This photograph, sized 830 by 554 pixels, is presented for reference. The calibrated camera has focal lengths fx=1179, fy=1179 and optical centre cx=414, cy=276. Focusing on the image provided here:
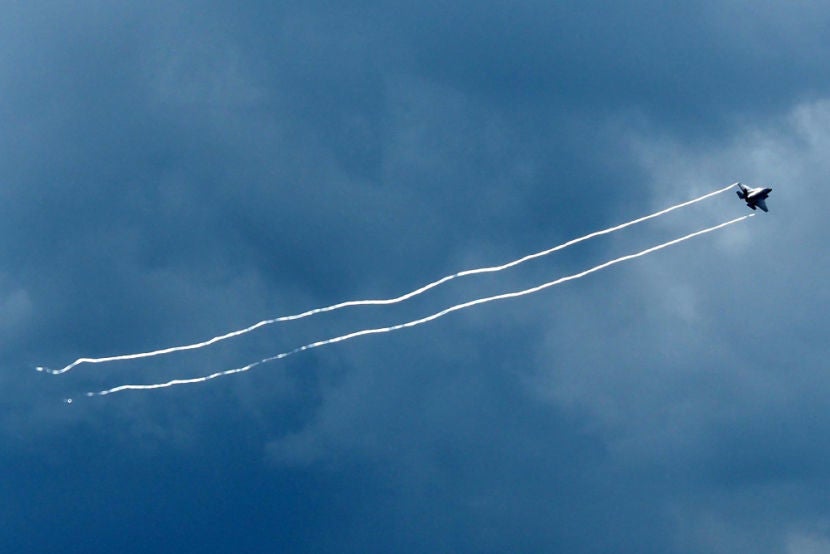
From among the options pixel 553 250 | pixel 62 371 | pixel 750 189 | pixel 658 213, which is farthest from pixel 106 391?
pixel 750 189

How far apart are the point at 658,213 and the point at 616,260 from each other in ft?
29.6

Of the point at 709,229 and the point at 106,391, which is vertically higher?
the point at 709,229

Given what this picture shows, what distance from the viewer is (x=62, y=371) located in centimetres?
16100

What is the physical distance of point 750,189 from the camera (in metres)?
159

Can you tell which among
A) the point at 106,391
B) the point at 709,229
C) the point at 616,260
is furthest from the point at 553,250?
the point at 106,391

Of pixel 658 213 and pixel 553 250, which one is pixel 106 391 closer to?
pixel 553 250

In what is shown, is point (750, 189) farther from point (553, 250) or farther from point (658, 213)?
point (553, 250)

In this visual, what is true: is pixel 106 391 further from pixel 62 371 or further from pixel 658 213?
pixel 658 213

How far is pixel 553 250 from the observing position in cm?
15438

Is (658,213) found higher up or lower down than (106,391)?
higher up

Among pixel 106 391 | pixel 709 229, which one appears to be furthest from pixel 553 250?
pixel 106 391

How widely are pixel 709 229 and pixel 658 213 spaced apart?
7.20 m

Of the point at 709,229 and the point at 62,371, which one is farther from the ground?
the point at 709,229

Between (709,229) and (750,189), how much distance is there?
819 centimetres
